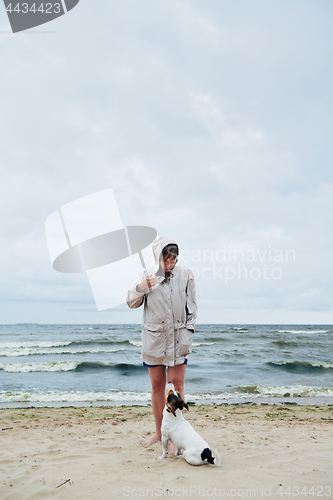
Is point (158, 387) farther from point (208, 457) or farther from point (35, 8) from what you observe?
point (35, 8)

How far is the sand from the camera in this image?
2.77 metres

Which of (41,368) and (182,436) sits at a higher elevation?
(182,436)

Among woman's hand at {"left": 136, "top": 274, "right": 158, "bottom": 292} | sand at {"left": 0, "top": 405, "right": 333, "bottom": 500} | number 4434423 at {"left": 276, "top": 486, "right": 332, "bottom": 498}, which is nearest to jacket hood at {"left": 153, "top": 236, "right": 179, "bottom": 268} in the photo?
woman's hand at {"left": 136, "top": 274, "right": 158, "bottom": 292}

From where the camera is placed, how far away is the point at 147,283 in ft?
11.4

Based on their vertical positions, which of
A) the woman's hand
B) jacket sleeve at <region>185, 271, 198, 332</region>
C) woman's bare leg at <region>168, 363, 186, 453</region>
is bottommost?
woman's bare leg at <region>168, 363, 186, 453</region>

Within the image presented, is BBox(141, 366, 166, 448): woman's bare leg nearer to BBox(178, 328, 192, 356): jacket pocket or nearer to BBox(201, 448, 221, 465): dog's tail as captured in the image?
BBox(178, 328, 192, 356): jacket pocket

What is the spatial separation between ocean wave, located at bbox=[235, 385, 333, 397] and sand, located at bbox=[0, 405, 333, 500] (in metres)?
3.84

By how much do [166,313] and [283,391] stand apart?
834 cm

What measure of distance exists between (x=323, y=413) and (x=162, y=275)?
5.71 metres

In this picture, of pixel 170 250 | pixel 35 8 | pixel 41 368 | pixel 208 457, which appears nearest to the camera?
pixel 208 457

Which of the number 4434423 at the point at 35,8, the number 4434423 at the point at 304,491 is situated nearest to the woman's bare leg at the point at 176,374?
the number 4434423 at the point at 304,491

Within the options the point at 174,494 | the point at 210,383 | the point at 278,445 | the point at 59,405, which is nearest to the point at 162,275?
the point at 174,494

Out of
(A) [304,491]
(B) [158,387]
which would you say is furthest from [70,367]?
(A) [304,491]

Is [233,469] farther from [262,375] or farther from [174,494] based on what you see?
[262,375]
